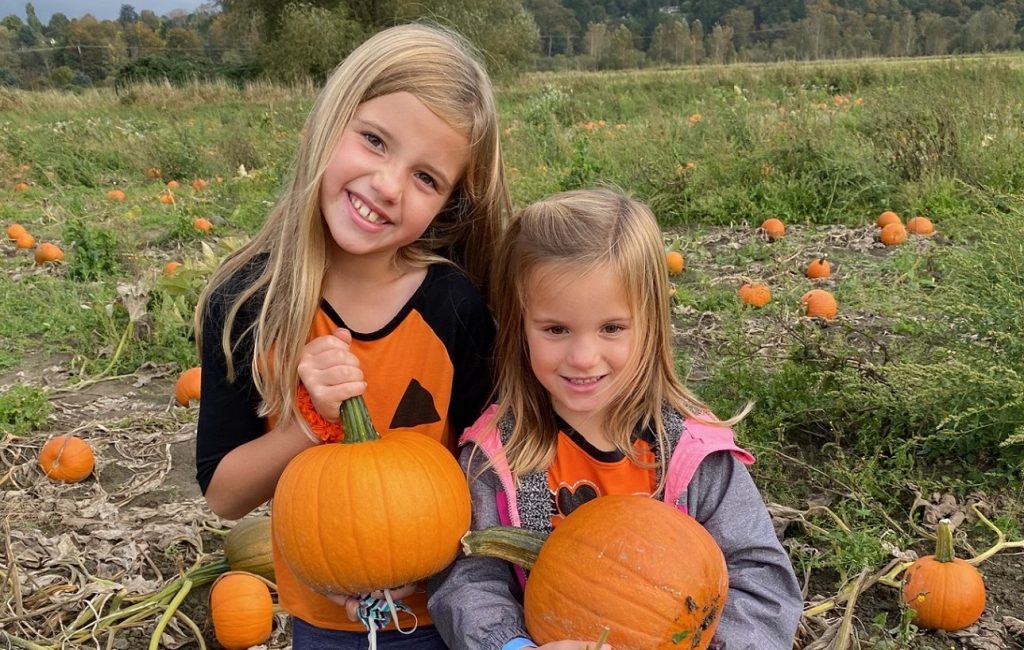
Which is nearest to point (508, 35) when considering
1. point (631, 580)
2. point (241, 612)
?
point (241, 612)

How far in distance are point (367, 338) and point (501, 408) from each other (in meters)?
0.38

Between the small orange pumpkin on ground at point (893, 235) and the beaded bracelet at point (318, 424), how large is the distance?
534 centimetres

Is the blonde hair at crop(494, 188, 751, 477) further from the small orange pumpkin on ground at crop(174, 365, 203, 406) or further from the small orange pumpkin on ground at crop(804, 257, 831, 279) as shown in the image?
the small orange pumpkin on ground at crop(804, 257, 831, 279)

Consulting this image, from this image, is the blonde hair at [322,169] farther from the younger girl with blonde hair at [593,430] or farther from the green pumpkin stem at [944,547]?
the green pumpkin stem at [944,547]

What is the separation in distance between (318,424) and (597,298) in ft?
2.29

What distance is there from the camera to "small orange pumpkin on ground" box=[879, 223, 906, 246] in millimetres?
6047

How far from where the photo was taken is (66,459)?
3.46 metres

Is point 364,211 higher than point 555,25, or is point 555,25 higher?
point 555,25

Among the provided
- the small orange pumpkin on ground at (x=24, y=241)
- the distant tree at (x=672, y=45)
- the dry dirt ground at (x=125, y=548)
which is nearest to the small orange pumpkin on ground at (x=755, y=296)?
the dry dirt ground at (x=125, y=548)

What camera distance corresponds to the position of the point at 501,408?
192 cm

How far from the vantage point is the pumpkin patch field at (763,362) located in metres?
2.58

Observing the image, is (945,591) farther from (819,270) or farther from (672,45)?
(672,45)

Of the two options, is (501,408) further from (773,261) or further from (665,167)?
(665,167)

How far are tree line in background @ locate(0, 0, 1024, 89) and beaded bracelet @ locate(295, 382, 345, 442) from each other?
4.26 ft
